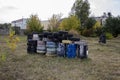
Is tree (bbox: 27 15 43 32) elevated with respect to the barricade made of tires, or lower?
elevated

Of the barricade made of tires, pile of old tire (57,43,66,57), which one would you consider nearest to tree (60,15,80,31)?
the barricade made of tires

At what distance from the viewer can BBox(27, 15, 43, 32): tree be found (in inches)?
2058

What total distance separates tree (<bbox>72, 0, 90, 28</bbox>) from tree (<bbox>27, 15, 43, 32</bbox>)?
50.3ft

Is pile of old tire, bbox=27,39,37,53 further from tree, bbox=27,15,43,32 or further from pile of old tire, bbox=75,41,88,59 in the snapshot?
tree, bbox=27,15,43,32

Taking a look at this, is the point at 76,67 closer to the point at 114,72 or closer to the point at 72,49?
the point at 114,72

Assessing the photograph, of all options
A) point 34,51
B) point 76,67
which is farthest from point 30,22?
point 76,67

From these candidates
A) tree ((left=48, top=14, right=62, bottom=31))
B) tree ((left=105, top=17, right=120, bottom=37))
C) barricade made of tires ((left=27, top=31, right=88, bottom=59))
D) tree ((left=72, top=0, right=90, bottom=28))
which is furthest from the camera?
tree ((left=72, top=0, right=90, bottom=28))

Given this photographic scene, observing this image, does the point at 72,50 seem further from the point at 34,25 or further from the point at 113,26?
the point at 113,26

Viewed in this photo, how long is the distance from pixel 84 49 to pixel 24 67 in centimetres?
458

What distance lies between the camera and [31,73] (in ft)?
33.9

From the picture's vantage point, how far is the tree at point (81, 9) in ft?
221

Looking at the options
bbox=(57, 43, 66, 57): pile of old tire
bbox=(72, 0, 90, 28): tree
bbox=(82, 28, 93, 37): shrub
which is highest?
bbox=(72, 0, 90, 28): tree

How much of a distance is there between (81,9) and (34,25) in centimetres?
1911

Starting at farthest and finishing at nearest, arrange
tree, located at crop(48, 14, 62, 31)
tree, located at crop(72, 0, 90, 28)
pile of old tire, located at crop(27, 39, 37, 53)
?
tree, located at crop(72, 0, 90, 28)
tree, located at crop(48, 14, 62, 31)
pile of old tire, located at crop(27, 39, 37, 53)
